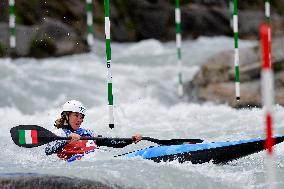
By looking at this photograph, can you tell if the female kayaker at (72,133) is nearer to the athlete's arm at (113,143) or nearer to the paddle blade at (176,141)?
the athlete's arm at (113,143)

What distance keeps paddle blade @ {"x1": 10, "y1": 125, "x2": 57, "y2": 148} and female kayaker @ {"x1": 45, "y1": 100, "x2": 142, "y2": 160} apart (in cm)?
17

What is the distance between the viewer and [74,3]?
1429cm

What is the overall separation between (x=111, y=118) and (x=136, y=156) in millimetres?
1175

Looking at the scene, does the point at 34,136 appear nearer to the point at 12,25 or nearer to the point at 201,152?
the point at 201,152

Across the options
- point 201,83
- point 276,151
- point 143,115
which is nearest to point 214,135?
point 276,151

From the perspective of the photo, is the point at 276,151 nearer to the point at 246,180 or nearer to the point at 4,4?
A: the point at 246,180

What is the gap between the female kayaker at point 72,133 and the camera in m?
5.38

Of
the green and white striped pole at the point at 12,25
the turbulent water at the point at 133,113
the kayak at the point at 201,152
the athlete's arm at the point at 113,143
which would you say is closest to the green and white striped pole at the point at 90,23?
the turbulent water at the point at 133,113

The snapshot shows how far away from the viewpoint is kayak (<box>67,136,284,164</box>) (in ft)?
17.4

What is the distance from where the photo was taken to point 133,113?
980 cm

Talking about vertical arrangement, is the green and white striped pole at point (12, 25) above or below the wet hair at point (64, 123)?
above

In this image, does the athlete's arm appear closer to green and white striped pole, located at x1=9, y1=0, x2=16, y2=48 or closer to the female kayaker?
the female kayaker

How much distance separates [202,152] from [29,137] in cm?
128

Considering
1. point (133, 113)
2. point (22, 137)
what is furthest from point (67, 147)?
point (133, 113)
